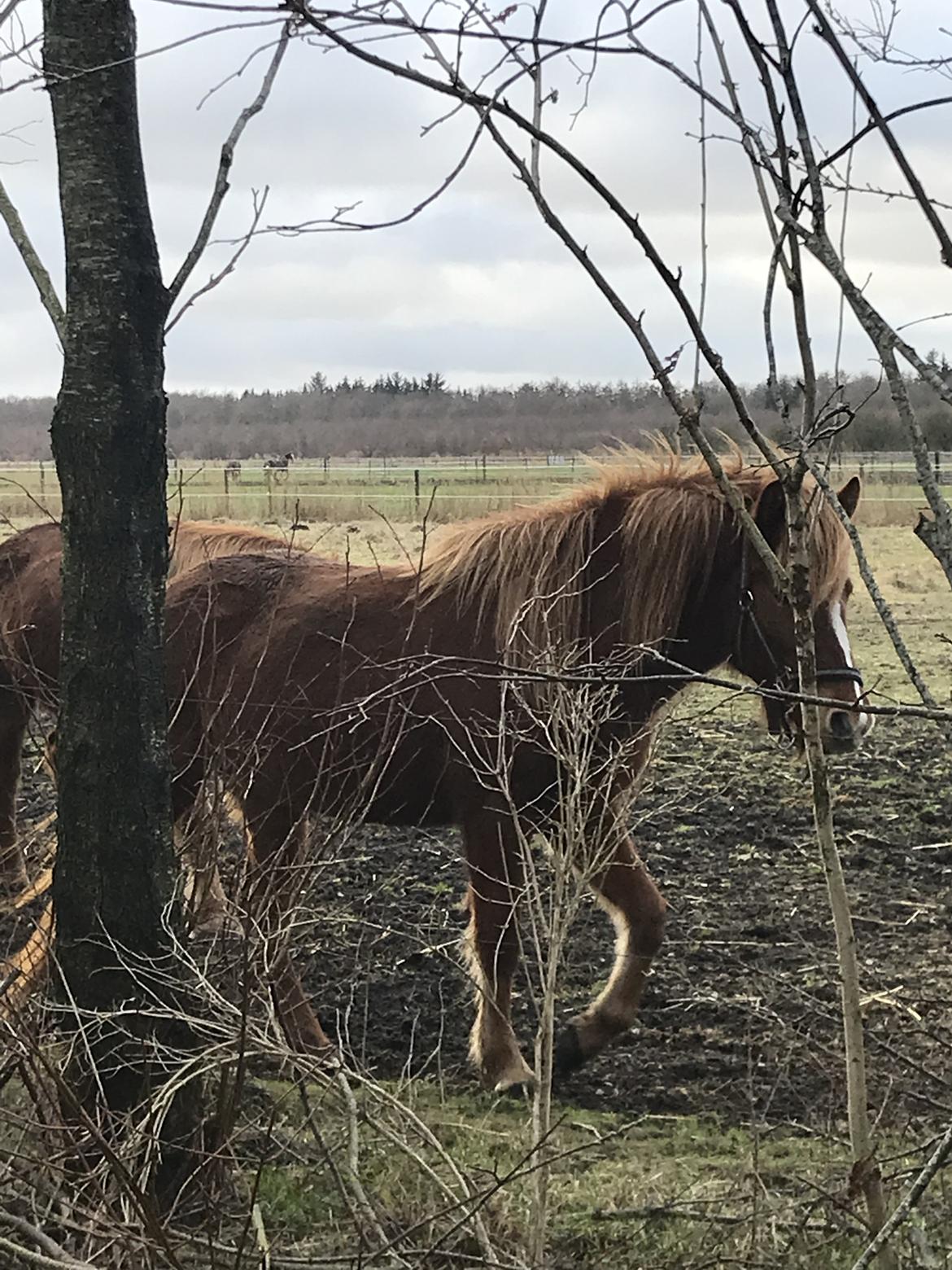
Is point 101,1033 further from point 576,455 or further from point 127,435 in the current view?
point 576,455

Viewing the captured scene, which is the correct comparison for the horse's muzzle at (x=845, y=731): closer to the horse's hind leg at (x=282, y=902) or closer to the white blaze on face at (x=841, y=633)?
the white blaze on face at (x=841, y=633)

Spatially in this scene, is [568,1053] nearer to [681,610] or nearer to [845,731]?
[845,731]

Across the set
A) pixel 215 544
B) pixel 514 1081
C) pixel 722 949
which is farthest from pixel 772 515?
pixel 215 544

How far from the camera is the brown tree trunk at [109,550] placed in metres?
2.78

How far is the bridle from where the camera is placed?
13.6 feet

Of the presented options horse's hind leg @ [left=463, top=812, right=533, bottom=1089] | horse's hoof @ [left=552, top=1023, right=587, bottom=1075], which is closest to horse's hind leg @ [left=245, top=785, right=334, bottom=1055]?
horse's hind leg @ [left=463, top=812, right=533, bottom=1089]

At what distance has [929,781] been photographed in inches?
274

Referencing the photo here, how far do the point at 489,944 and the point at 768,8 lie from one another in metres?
3.29

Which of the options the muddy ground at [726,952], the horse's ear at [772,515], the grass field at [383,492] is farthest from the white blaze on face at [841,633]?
the grass field at [383,492]

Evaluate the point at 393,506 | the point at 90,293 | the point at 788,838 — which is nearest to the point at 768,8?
the point at 90,293

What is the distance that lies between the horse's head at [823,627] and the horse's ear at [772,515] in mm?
194

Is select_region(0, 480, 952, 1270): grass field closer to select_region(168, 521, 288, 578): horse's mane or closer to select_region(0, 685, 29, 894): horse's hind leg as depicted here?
select_region(168, 521, 288, 578): horse's mane

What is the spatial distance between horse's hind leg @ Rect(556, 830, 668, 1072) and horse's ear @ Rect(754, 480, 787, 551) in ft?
3.77

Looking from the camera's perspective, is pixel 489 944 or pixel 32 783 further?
pixel 32 783
